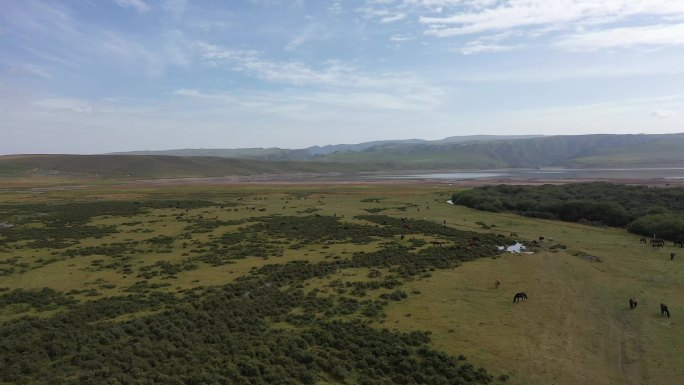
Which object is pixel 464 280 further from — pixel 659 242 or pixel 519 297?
pixel 659 242

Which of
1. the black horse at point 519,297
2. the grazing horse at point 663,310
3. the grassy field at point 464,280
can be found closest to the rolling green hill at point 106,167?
the grassy field at point 464,280

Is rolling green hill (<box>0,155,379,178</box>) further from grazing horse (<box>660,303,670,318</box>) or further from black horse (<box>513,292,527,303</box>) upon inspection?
grazing horse (<box>660,303,670,318</box>)

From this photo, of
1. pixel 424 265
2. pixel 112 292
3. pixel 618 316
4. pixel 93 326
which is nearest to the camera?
pixel 93 326

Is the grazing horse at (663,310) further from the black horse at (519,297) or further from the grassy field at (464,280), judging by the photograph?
the black horse at (519,297)

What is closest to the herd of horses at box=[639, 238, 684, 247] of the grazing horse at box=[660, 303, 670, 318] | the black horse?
the grazing horse at box=[660, 303, 670, 318]

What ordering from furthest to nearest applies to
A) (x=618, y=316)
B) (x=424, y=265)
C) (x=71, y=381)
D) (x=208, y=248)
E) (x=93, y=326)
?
(x=208, y=248) < (x=424, y=265) < (x=618, y=316) < (x=93, y=326) < (x=71, y=381)

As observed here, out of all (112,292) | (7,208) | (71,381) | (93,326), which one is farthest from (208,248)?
(7,208)

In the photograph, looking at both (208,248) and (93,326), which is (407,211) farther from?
(93,326)

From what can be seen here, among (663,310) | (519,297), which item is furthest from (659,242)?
(519,297)
